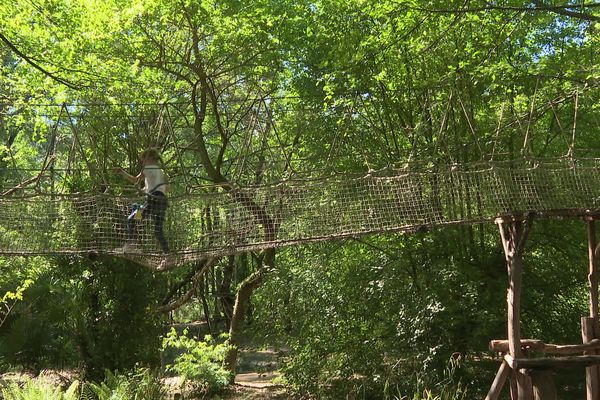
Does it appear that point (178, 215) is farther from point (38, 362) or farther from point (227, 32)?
point (38, 362)

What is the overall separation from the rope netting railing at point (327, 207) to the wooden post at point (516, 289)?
16cm

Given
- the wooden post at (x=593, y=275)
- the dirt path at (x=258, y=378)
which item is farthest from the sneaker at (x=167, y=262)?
the wooden post at (x=593, y=275)

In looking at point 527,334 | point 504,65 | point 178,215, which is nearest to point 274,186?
point 178,215

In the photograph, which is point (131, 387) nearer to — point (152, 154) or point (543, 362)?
point (152, 154)

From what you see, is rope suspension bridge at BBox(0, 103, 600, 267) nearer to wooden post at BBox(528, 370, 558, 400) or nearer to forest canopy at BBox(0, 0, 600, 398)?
forest canopy at BBox(0, 0, 600, 398)

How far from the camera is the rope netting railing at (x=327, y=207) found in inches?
200

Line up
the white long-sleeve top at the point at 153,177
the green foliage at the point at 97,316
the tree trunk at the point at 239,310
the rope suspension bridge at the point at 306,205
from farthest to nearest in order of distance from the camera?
the tree trunk at the point at 239,310 < the green foliage at the point at 97,316 < the white long-sleeve top at the point at 153,177 < the rope suspension bridge at the point at 306,205

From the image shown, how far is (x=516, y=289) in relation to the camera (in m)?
5.06

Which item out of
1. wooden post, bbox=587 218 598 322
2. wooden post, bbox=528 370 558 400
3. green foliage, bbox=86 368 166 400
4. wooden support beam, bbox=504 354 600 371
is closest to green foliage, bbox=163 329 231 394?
green foliage, bbox=86 368 166 400

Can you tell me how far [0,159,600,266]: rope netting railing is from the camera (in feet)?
16.7

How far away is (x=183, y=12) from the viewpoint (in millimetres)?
6523

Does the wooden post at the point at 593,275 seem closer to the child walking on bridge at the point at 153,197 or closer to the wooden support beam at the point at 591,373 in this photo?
the wooden support beam at the point at 591,373

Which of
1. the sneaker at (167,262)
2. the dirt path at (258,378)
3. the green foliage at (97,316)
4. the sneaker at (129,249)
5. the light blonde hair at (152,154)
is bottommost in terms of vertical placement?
the dirt path at (258,378)

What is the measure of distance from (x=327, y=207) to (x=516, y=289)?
1.70 metres
